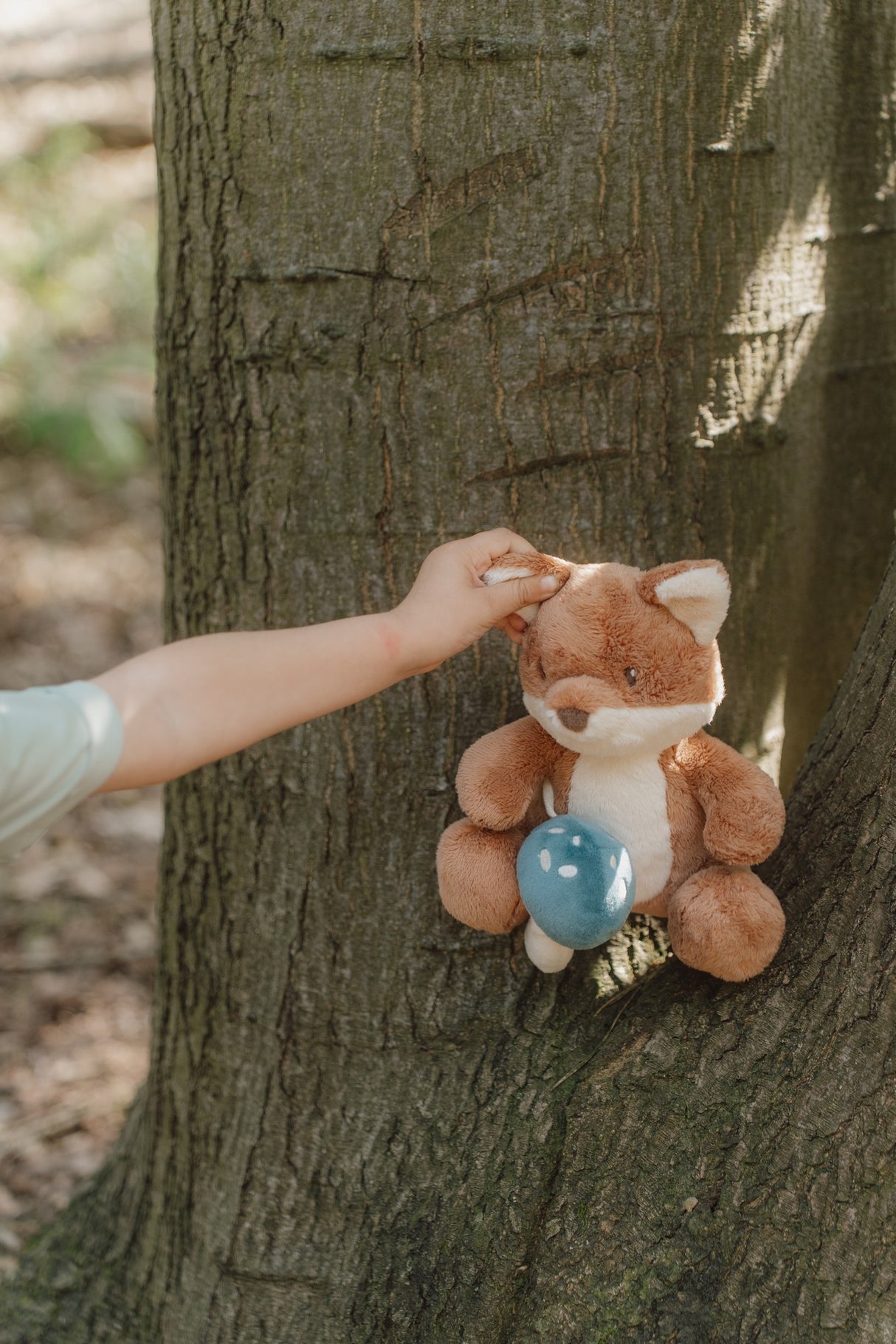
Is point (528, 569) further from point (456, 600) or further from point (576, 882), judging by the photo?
point (576, 882)

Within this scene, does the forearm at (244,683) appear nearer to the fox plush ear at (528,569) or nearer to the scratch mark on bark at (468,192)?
the fox plush ear at (528,569)

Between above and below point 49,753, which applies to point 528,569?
above

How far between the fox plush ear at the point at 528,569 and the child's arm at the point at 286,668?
1 cm

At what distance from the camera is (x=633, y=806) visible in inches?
53.3

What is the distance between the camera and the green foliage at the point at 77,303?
19.5ft

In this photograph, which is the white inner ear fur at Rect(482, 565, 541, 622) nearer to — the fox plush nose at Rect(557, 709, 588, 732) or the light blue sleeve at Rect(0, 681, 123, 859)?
the fox plush nose at Rect(557, 709, 588, 732)

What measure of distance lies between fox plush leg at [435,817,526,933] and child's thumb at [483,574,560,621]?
0.96ft

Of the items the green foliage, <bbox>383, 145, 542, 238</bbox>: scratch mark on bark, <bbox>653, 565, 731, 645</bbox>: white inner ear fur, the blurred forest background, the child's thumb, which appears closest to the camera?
<bbox>653, 565, 731, 645</bbox>: white inner ear fur

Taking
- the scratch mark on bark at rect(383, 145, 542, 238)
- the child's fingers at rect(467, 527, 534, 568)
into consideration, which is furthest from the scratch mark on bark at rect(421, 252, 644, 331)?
the child's fingers at rect(467, 527, 534, 568)

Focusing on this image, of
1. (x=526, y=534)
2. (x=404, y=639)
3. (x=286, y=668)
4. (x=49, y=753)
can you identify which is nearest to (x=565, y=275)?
(x=526, y=534)

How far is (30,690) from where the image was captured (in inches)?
52.2

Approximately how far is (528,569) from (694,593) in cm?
22

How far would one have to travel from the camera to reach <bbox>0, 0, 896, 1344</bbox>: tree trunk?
4.58ft

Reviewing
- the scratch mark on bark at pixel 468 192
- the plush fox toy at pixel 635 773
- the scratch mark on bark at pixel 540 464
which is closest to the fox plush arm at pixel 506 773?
the plush fox toy at pixel 635 773
